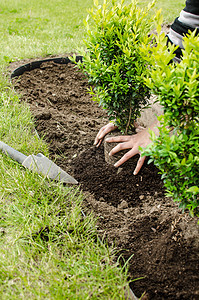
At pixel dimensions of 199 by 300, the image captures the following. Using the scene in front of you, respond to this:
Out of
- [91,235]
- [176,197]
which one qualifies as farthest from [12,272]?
[176,197]

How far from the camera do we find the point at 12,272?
1.72m

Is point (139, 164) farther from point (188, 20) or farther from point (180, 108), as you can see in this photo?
point (188, 20)

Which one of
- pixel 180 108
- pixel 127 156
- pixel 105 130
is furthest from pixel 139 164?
pixel 180 108

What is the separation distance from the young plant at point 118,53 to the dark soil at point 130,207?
655 mm

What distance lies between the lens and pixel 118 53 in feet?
7.22

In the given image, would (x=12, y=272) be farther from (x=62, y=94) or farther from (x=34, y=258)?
(x=62, y=94)

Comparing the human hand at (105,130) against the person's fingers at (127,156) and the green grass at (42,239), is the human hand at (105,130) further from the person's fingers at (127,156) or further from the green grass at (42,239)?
the green grass at (42,239)

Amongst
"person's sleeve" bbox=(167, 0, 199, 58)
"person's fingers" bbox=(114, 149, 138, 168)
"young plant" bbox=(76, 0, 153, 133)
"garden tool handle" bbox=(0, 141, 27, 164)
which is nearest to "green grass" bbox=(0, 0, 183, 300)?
"garden tool handle" bbox=(0, 141, 27, 164)

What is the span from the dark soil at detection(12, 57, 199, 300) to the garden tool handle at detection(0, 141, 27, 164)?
1.30ft

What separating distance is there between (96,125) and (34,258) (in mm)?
1944

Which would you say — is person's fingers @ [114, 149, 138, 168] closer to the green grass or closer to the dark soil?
the dark soil

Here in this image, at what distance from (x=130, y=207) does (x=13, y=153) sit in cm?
119

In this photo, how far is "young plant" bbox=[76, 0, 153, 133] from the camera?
2070 mm

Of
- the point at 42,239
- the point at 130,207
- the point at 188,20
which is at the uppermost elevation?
the point at 188,20
